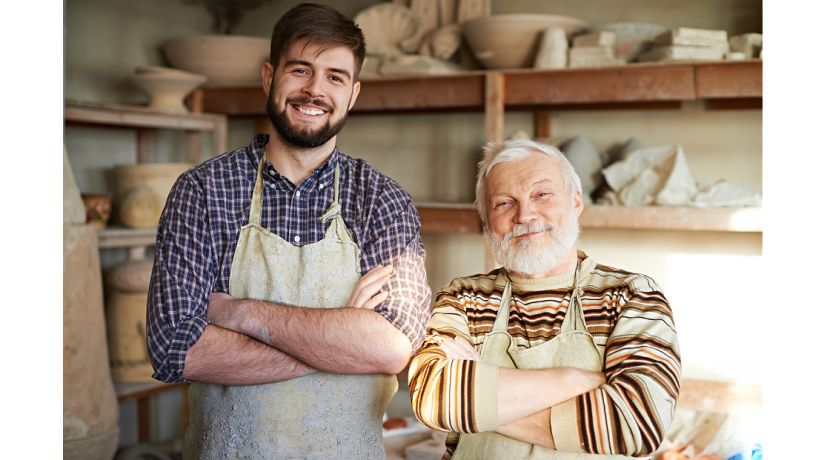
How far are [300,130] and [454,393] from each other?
A: 66 cm

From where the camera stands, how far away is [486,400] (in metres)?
1.28

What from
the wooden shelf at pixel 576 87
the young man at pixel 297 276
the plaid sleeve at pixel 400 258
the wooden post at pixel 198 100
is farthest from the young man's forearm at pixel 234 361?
the wooden post at pixel 198 100

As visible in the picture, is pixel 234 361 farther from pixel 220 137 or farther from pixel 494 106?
pixel 220 137

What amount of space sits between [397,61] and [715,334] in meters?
1.80

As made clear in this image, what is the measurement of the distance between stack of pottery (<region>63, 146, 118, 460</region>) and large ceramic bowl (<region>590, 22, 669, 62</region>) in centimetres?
222

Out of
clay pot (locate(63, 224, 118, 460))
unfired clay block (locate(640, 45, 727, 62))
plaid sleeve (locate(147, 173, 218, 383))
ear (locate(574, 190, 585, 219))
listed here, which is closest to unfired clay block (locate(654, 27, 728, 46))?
unfired clay block (locate(640, 45, 727, 62))

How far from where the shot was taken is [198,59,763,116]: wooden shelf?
239 cm

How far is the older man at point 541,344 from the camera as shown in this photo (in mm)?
1251

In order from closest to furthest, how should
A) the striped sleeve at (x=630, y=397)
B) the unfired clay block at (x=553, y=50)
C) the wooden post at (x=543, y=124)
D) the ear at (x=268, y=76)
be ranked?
1. the striped sleeve at (x=630, y=397)
2. the ear at (x=268, y=76)
3. the unfired clay block at (x=553, y=50)
4. the wooden post at (x=543, y=124)

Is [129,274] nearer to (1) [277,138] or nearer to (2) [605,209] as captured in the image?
(1) [277,138]

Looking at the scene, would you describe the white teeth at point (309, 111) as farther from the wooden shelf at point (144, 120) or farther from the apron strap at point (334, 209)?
the wooden shelf at point (144, 120)

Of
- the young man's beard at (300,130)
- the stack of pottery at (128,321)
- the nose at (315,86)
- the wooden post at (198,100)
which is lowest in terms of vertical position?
the stack of pottery at (128,321)
